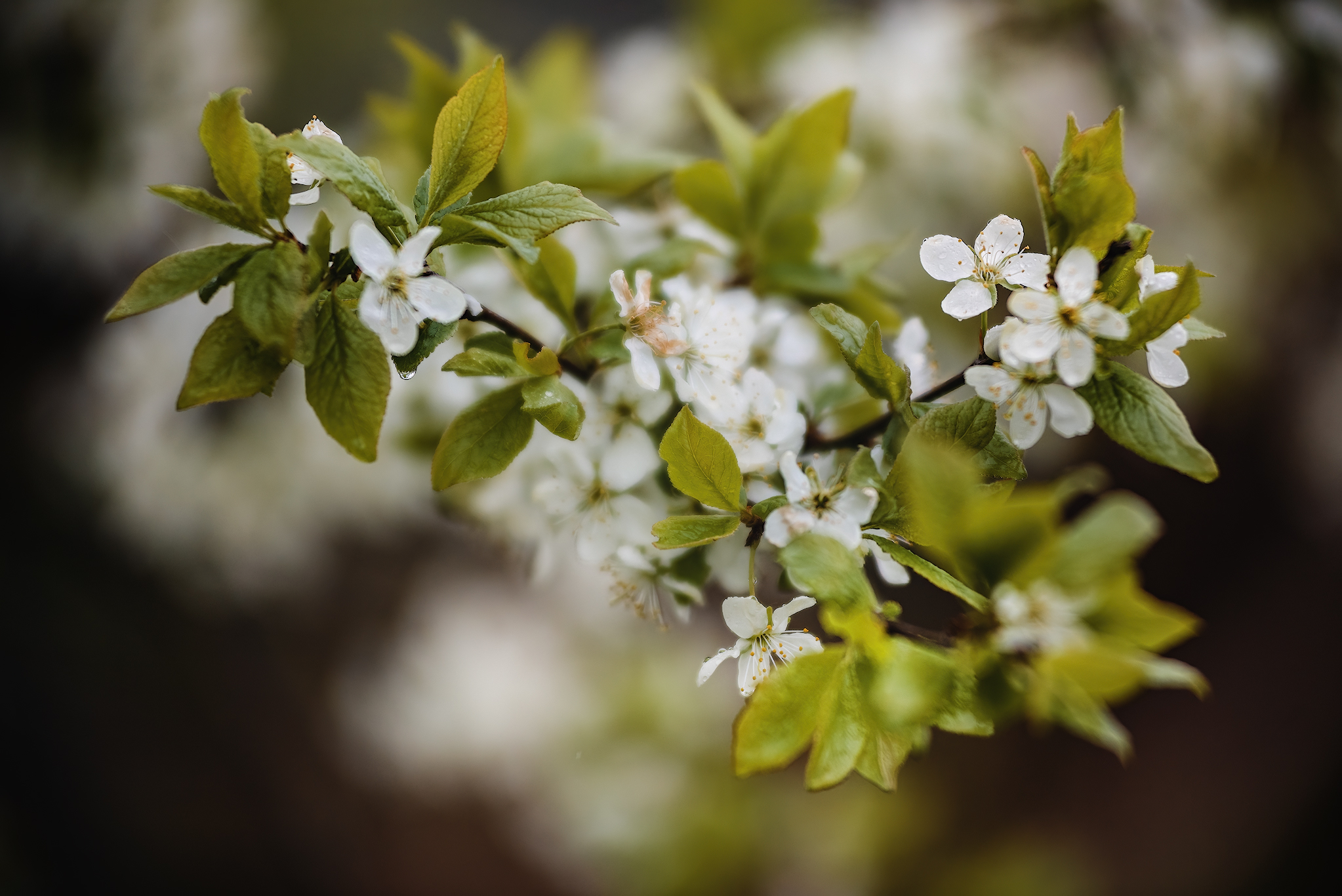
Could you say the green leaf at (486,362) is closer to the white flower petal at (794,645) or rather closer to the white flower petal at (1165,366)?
the white flower petal at (794,645)

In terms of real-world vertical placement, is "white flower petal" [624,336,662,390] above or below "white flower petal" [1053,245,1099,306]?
below

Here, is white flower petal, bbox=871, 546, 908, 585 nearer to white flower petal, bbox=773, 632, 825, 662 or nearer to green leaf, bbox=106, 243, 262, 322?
white flower petal, bbox=773, 632, 825, 662

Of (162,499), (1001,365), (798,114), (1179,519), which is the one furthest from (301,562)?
(1179,519)

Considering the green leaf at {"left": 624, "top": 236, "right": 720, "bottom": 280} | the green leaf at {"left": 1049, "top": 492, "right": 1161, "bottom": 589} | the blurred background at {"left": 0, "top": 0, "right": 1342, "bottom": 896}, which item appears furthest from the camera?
the blurred background at {"left": 0, "top": 0, "right": 1342, "bottom": 896}

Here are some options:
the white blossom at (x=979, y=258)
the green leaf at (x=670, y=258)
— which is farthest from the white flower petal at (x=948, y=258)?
the green leaf at (x=670, y=258)

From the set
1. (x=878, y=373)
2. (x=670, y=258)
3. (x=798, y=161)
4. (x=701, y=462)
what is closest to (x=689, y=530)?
(x=701, y=462)

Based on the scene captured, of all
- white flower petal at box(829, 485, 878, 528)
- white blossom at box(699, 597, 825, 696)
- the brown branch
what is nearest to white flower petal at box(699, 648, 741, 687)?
white blossom at box(699, 597, 825, 696)

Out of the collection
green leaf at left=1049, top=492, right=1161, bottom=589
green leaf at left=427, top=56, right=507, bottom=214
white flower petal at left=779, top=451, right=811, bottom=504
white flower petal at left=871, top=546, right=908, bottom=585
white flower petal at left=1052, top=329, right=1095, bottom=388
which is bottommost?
white flower petal at left=871, top=546, right=908, bottom=585
